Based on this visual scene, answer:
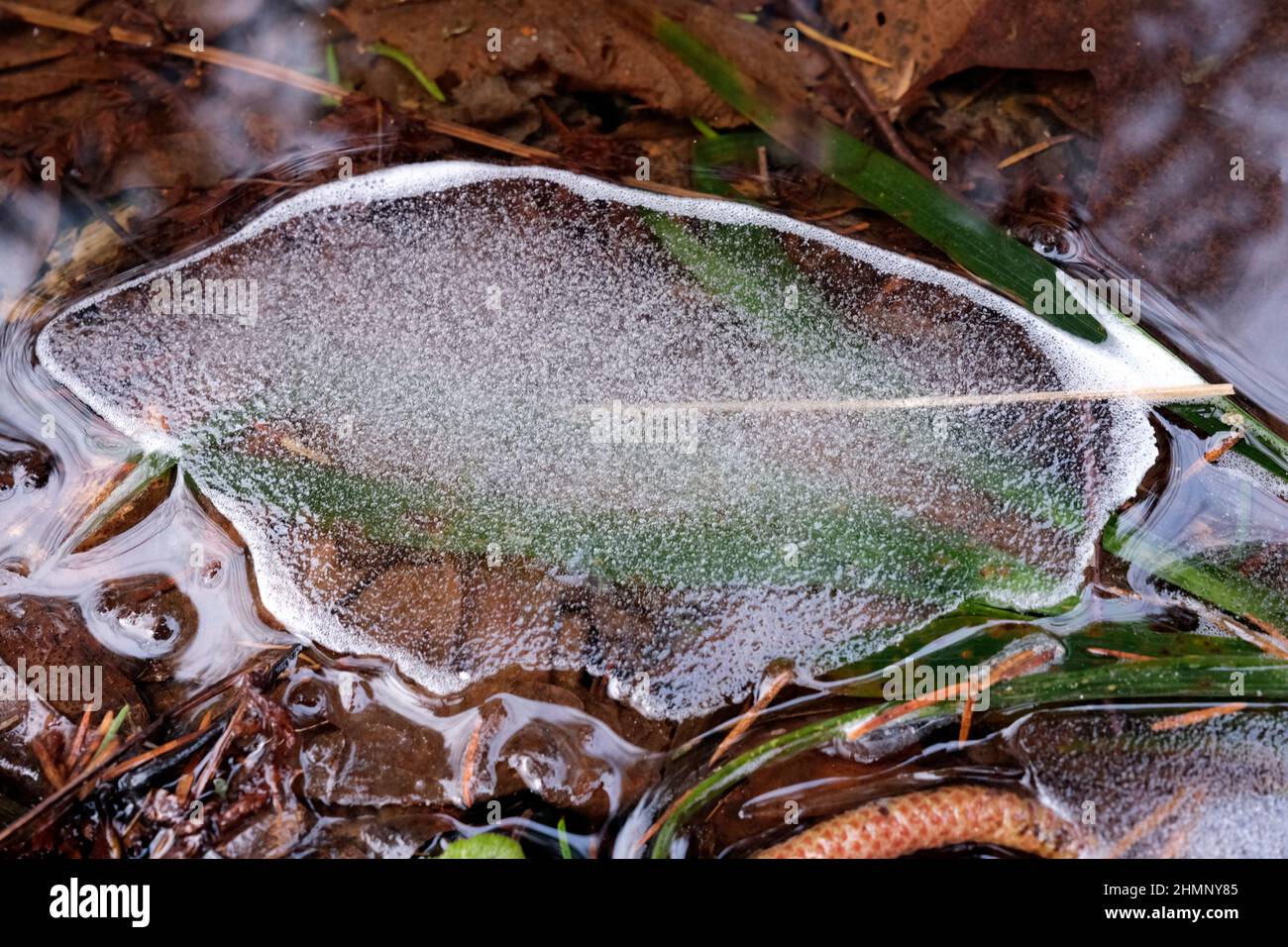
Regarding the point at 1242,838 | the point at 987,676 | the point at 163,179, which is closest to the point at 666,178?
the point at 163,179

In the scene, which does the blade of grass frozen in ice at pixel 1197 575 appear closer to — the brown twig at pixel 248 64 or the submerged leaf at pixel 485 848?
the submerged leaf at pixel 485 848

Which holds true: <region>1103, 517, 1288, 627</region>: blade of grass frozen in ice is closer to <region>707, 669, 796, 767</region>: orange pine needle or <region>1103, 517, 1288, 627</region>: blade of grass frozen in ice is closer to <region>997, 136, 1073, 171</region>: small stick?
<region>707, 669, 796, 767</region>: orange pine needle

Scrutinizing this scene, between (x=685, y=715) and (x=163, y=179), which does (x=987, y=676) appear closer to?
(x=685, y=715)

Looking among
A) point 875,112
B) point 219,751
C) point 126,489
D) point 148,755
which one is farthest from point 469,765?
point 875,112

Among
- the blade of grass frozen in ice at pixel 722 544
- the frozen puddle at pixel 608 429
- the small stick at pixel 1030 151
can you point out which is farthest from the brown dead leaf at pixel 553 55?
the blade of grass frozen in ice at pixel 722 544

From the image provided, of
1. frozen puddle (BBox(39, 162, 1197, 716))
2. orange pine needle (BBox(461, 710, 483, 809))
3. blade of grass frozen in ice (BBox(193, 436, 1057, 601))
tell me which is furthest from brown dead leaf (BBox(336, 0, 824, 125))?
orange pine needle (BBox(461, 710, 483, 809))

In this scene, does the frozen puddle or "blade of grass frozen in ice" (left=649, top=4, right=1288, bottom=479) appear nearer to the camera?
the frozen puddle
